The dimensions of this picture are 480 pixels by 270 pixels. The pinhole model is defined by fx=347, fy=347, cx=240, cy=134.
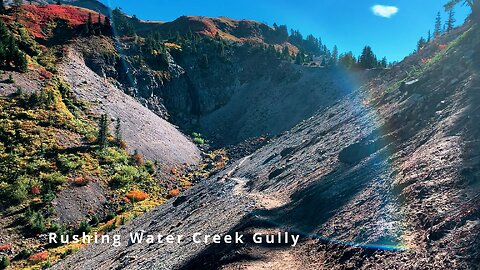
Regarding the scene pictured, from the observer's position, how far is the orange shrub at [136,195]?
2074 inches

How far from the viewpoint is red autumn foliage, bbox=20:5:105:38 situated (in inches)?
3330

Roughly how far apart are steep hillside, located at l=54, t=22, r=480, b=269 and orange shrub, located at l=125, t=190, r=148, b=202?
1593 cm

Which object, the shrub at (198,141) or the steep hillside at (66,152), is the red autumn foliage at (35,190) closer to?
the steep hillside at (66,152)

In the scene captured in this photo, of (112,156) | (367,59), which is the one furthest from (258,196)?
(367,59)

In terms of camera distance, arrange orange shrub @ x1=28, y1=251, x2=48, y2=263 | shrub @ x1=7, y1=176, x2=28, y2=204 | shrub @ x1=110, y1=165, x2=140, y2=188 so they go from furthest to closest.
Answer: shrub @ x1=110, y1=165, x2=140, y2=188 < shrub @ x1=7, y1=176, x2=28, y2=204 < orange shrub @ x1=28, y1=251, x2=48, y2=263

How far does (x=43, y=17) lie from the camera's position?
91.4m

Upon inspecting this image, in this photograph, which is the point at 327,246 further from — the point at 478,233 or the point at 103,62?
the point at 103,62

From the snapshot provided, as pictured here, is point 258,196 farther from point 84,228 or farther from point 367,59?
point 367,59

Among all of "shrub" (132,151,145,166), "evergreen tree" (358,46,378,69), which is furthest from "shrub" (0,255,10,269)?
"evergreen tree" (358,46,378,69)

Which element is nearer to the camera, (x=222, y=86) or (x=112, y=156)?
(x=112, y=156)

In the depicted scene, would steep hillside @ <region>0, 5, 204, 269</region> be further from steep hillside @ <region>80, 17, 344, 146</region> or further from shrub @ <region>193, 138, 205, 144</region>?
steep hillside @ <region>80, 17, 344, 146</region>

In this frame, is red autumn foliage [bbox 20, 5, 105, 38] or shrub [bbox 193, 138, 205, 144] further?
shrub [bbox 193, 138, 205, 144]

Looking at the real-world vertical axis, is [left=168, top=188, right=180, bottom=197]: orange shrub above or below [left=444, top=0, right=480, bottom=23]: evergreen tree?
below

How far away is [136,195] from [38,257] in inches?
710
